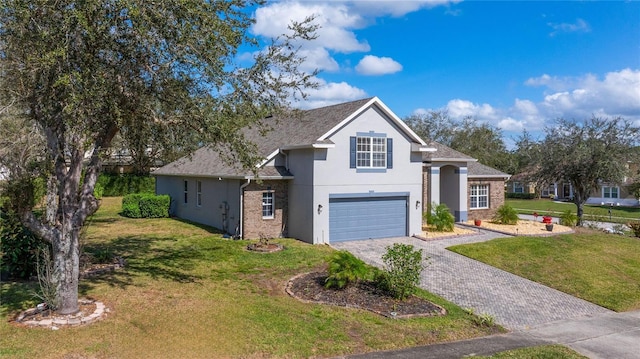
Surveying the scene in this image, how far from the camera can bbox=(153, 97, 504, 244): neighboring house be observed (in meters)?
19.5

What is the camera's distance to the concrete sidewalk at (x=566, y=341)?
916 centimetres

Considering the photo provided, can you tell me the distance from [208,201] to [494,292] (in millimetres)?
15424

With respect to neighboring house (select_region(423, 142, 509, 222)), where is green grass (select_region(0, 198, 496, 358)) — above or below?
below

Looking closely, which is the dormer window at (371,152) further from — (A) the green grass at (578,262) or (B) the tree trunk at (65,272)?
(B) the tree trunk at (65,272)

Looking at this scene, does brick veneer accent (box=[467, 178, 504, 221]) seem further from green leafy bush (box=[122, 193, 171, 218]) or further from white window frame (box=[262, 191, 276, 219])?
green leafy bush (box=[122, 193, 171, 218])

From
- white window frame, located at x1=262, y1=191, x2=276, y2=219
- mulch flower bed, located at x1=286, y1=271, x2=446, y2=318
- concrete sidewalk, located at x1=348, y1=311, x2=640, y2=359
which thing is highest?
white window frame, located at x1=262, y1=191, x2=276, y2=219

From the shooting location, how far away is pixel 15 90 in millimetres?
9242

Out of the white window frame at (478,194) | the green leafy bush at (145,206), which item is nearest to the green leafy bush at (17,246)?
the green leafy bush at (145,206)

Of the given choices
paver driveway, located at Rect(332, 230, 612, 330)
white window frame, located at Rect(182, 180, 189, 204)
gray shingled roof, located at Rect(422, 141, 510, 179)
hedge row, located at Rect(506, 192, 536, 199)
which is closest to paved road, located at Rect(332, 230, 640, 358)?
paver driveway, located at Rect(332, 230, 612, 330)

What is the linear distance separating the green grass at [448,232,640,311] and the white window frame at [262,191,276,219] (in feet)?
26.8

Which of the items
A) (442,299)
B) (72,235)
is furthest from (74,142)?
(442,299)

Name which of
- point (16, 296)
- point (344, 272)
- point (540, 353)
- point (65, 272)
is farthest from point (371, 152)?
point (16, 296)

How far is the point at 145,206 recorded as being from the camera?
2730cm

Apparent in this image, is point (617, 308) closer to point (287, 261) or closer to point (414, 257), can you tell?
point (414, 257)
